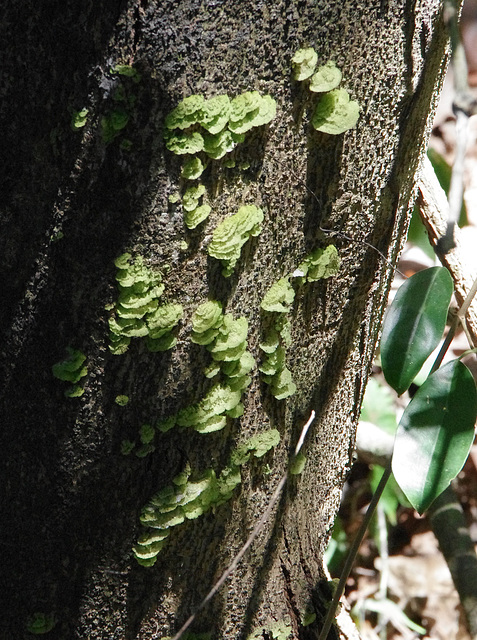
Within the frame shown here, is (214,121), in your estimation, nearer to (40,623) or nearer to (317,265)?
(317,265)

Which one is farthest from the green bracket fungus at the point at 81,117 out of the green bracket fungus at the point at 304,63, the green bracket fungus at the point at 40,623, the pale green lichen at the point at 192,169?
the green bracket fungus at the point at 40,623

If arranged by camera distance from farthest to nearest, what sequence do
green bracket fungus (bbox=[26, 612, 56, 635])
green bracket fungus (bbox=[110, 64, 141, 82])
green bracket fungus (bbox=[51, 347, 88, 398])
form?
green bracket fungus (bbox=[26, 612, 56, 635]), green bracket fungus (bbox=[51, 347, 88, 398]), green bracket fungus (bbox=[110, 64, 141, 82])

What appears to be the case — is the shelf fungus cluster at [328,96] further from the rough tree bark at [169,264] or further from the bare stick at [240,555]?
the bare stick at [240,555]

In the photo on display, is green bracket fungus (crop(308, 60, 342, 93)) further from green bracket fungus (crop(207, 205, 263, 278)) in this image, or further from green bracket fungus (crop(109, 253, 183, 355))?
green bracket fungus (crop(109, 253, 183, 355))

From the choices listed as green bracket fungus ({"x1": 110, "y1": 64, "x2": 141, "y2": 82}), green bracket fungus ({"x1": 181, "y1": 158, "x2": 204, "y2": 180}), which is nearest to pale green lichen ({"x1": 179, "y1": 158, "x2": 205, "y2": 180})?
green bracket fungus ({"x1": 181, "y1": 158, "x2": 204, "y2": 180})

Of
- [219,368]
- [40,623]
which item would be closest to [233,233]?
[219,368]

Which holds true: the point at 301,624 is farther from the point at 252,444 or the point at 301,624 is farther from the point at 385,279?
the point at 385,279
